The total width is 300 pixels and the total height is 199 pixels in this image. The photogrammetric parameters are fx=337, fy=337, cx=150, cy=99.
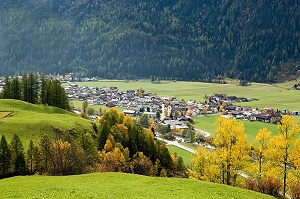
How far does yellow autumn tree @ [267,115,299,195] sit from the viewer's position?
1680 inches

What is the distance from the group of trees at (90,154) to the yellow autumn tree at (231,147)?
1659 cm

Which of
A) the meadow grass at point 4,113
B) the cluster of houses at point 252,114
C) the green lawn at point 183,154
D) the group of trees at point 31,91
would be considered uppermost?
the group of trees at point 31,91

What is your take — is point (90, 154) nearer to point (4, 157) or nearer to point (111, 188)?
point (4, 157)

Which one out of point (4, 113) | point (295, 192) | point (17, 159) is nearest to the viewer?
point (295, 192)

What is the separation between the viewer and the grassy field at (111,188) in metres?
32.4

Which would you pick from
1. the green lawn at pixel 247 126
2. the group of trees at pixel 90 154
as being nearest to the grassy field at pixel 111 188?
the group of trees at pixel 90 154

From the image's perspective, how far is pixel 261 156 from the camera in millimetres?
46531

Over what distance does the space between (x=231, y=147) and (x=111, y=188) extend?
61.5 ft

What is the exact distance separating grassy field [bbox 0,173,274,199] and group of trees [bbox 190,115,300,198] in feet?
18.4

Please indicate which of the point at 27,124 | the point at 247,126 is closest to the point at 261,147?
the point at 27,124

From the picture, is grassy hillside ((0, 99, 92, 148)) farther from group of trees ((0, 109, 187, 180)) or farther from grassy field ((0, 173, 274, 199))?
grassy field ((0, 173, 274, 199))

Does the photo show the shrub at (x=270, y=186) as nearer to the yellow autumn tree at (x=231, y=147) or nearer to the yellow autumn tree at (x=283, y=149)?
the yellow autumn tree at (x=283, y=149)

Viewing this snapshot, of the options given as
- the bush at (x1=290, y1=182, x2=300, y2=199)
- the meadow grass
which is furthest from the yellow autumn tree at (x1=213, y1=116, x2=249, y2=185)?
the meadow grass

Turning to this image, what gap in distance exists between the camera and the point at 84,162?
48.5m
